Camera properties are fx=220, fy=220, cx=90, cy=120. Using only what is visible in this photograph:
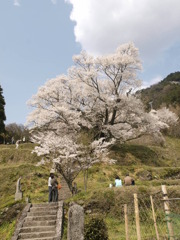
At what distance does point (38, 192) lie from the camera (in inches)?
615

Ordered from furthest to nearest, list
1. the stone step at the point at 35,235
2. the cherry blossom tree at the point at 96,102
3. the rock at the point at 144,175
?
1. the cherry blossom tree at the point at 96,102
2. the rock at the point at 144,175
3. the stone step at the point at 35,235

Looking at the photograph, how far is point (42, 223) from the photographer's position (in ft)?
31.7

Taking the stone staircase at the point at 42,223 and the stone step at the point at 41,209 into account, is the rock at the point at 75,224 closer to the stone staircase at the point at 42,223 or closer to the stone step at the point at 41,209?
the stone staircase at the point at 42,223

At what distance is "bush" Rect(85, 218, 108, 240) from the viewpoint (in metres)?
6.82

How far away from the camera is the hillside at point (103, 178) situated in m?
10.6

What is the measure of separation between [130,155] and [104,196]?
13.8 metres

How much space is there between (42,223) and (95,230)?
3706mm

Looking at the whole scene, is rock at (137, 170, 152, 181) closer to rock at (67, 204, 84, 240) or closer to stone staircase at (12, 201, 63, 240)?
stone staircase at (12, 201, 63, 240)

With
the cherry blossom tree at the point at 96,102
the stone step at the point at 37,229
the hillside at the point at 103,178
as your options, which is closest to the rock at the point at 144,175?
the hillside at the point at 103,178

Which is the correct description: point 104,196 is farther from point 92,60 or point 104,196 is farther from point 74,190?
point 92,60

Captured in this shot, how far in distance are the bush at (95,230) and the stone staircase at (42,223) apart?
6.85 feet

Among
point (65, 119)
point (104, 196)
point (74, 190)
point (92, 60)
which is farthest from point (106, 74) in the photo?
point (104, 196)

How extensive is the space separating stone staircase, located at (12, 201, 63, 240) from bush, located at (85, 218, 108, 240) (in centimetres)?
209

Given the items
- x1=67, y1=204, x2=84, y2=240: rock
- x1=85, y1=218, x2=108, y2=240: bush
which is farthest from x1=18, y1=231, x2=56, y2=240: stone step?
x1=67, y1=204, x2=84, y2=240: rock
